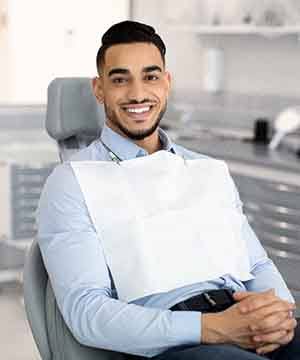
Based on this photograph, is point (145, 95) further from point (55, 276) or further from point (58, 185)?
point (55, 276)

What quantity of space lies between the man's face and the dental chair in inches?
10.4

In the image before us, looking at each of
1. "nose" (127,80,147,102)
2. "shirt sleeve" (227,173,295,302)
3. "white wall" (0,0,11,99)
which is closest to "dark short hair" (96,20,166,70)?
"nose" (127,80,147,102)

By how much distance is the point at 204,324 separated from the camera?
1.77 metres

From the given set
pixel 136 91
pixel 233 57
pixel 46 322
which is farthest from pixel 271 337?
pixel 233 57

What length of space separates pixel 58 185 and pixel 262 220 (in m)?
2.03

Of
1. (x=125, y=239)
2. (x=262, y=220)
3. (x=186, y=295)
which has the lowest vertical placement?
(x=262, y=220)

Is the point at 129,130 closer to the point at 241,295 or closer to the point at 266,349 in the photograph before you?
the point at 241,295

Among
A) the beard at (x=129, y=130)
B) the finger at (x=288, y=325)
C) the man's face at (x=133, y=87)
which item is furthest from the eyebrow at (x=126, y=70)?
the finger at (x=288, y=325)

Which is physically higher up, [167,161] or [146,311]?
[167,161]

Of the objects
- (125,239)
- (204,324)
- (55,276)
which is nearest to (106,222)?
(125,239)

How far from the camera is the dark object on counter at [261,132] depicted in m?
4.32

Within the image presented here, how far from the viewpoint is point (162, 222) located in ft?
6.45

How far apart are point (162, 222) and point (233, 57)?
9.40ft

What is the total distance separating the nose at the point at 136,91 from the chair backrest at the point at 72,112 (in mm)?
317
